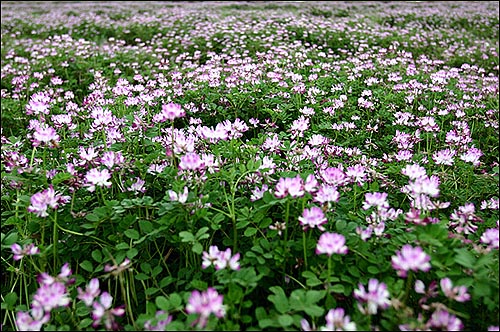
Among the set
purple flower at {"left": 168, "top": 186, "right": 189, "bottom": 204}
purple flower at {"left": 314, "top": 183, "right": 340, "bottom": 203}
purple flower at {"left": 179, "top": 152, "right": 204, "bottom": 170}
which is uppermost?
purple flower at {"left": 179, "top": 152, "right": 204, "bottom": 170}

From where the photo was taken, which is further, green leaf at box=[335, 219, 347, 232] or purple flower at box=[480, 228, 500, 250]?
green leaf at box=[335, 219, 347, 232]

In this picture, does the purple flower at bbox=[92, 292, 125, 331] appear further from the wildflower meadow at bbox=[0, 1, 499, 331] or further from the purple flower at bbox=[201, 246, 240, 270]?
the purple flower at bbox=[201, 246, 240, 270]

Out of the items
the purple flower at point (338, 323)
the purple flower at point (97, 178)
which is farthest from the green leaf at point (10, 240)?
the purple flower at point (338, 323)

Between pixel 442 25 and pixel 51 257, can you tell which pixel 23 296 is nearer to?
pixel 51 257

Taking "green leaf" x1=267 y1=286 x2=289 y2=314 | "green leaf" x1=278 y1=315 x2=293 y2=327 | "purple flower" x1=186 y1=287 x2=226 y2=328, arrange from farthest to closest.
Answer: "green leaf" x1=267 y1=286 x2=289 y2=314
"green leaf" x1=278 y1=315 x2=293 y2=327
"purple flower" x1=186 y1=287 x2=226 y2=328

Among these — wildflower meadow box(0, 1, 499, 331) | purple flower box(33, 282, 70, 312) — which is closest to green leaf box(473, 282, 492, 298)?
wildflower meadow box(0, 1, 499, 331)

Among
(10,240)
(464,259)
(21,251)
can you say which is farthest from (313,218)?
(10,240)

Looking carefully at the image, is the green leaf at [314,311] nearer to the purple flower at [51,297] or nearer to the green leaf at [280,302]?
the green leaf at [280,302]

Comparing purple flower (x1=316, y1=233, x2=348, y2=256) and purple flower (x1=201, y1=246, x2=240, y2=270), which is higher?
purple flower (x1=316, y1=233, x2=348, y2=256)

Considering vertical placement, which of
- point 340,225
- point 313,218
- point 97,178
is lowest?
point 340,225

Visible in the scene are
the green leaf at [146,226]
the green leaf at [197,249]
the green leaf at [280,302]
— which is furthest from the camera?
the green leaf at [146,226]

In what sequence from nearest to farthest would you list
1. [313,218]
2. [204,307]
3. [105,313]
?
[204,307] → [105,313] → [313,218]

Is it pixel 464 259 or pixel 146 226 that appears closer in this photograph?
pixel 464 259

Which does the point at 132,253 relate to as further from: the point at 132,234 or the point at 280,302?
the point at 280,302
